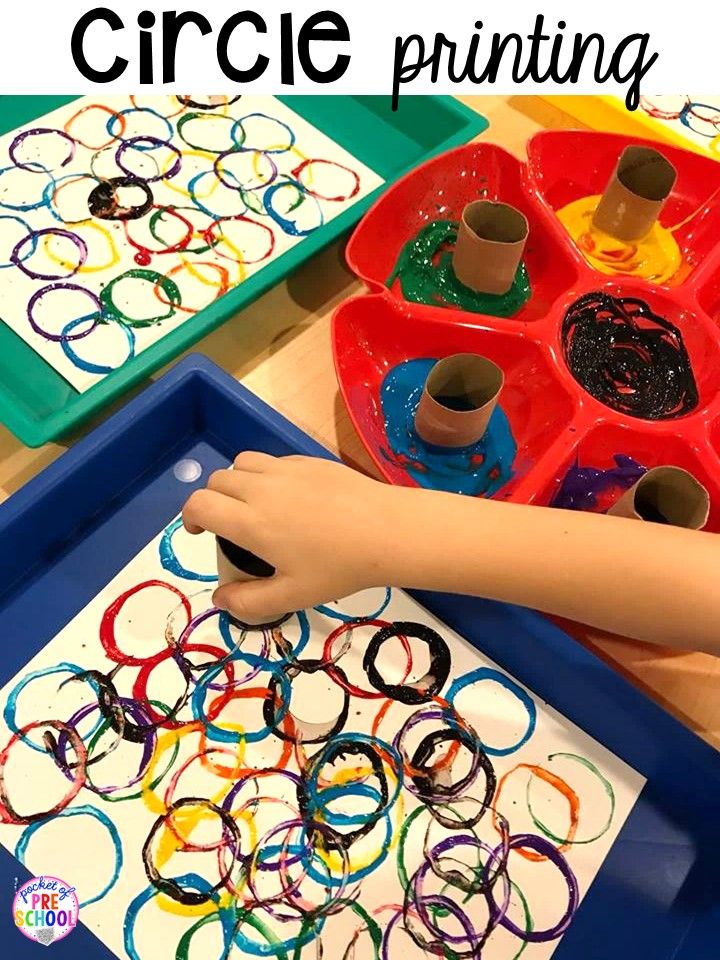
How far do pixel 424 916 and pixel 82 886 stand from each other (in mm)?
238

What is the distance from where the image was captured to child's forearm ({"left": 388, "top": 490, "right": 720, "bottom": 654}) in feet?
1.55

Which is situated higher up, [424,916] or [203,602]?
[203,602]

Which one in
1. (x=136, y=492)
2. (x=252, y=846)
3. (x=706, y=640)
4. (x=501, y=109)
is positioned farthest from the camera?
(x=501, y=109)

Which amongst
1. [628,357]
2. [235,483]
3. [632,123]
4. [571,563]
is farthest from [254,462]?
[632,123]

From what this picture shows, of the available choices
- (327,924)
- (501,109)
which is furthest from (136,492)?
(501,109)

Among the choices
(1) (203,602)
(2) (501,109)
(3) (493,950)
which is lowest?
(3) (493,950)

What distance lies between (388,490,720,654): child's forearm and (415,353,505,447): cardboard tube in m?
0.19

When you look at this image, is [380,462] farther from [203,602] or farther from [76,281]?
[76,281]

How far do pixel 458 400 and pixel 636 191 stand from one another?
331 millimetres

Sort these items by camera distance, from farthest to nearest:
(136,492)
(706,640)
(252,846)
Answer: (136,492)
(252,846)
(706,640)

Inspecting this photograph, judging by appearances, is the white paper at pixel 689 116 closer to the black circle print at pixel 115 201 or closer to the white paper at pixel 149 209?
the white paper at pixel 149 209

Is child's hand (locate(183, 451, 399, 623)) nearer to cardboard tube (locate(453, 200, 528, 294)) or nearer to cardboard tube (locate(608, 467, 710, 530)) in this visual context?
cardboard tube (locate(608, 467, 710, 530))

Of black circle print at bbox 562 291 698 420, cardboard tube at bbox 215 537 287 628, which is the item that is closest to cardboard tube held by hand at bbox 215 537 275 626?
cardboard tube at bbox 215 537 287 628

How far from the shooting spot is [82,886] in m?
0.56
